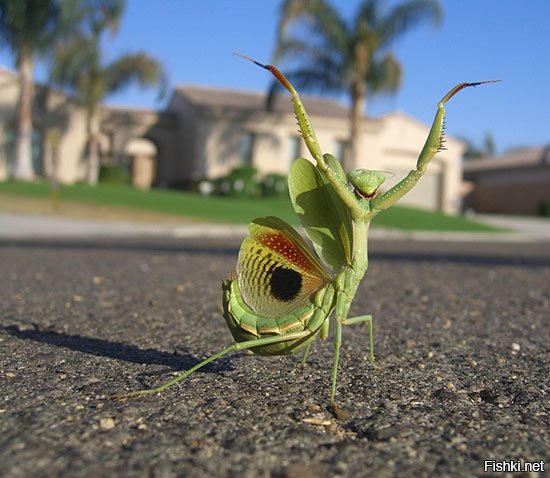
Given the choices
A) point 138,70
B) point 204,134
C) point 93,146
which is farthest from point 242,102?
point 93,146

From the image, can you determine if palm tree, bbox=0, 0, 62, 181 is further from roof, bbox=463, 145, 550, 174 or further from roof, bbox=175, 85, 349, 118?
roof, bbox=463, 145, 550, 174

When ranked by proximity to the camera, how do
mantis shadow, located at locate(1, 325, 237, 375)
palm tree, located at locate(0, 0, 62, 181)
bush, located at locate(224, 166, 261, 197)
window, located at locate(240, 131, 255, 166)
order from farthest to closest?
window, located at locate(240, 131, 255, 166)
bush, located at locate(224, 166, 261, 197)
palm tree, located at locate(0, 0, 62, 181)
mantis shadow, located at locate(1, 325, 237, 375)

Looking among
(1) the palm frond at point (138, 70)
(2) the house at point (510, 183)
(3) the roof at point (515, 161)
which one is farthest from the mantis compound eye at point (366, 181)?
(3) the roof at point (515, 161)

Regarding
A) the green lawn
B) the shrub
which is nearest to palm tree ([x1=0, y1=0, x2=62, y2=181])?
the green lawn

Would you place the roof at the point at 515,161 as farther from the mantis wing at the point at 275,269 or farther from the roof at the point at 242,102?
the mantis wing at the point at 275,269

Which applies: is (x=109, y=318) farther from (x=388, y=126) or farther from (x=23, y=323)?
(x=388, y=126)

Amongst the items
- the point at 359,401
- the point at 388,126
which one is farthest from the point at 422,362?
the point at 388,126
